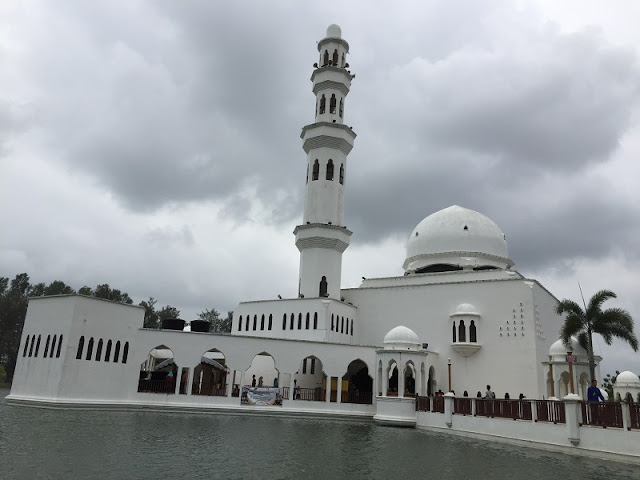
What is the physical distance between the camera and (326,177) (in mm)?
34906

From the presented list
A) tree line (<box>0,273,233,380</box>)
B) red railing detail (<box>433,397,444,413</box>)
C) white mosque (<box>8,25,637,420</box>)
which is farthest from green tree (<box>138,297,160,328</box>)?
red railing detail (<box>433,397,444,413</box>)

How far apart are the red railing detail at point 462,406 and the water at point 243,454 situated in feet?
7.51

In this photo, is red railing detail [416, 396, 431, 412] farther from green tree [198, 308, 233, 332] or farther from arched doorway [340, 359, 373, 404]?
green tree [198, 308, 233, 332]

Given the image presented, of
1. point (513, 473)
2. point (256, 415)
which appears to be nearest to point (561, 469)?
point (513, 473)

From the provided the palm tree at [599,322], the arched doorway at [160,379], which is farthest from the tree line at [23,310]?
the palm tree at [599,322]

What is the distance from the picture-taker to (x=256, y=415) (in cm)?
2614

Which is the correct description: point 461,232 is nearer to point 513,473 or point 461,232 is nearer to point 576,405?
point 576,405

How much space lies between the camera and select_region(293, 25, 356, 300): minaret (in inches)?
1324

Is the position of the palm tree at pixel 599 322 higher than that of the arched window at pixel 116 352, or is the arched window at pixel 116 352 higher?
the palm tree at pixel 599 322

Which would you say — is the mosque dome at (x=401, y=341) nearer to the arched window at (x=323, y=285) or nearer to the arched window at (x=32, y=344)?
the arched window at (x=323, y=285)

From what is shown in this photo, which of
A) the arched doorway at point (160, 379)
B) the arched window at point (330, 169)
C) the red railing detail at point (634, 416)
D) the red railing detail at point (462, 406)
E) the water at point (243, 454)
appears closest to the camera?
the water at point (243, 454)

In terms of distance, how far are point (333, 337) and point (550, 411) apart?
53.1 ft

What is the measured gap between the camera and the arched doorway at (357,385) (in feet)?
94.7

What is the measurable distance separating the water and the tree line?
3388cm
